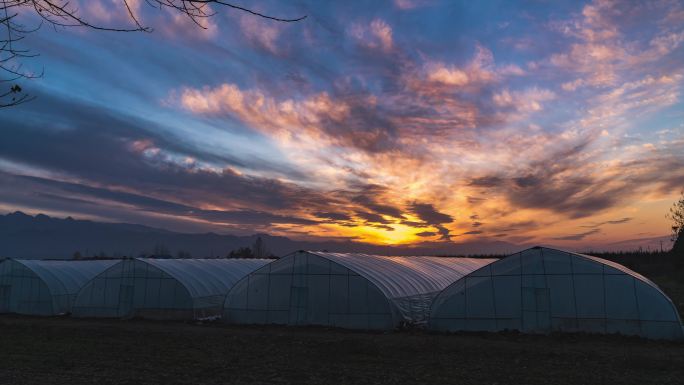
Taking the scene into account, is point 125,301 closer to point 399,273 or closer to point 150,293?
point 150,293

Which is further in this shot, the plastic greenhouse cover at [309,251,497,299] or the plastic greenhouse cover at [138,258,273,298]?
the plastic greenhouse cover at [138,258,273,298]

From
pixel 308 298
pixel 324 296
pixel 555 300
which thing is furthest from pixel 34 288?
pixel 555 300

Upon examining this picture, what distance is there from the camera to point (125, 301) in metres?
28.9

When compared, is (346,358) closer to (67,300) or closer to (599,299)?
(599,299)

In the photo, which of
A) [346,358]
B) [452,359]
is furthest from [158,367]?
[452,359]

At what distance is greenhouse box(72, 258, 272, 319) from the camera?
2786 centimetres

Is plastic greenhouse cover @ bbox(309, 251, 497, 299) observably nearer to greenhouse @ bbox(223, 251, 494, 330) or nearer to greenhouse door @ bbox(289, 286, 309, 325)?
greenhouse @ bbox(223, 251, 494, 330)

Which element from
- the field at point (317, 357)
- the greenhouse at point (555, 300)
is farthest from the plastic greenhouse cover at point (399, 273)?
the field at point (317, 357)

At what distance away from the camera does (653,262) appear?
7112 centimetres

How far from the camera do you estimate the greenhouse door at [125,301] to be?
28623 mm

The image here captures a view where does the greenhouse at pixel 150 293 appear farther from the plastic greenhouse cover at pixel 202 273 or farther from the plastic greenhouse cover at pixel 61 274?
the plastic greenhouse cover at pixel 61 274

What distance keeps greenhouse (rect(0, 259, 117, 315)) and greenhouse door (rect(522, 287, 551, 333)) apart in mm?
26919

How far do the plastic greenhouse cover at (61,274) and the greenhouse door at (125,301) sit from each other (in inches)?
227

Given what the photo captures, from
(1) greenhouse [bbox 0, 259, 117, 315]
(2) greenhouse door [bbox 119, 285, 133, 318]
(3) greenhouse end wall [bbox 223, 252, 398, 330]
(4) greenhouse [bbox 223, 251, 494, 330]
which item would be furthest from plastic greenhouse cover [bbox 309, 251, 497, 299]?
(1) greenhouse [bbox 0, 259, 117, 315]
